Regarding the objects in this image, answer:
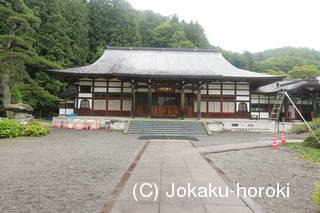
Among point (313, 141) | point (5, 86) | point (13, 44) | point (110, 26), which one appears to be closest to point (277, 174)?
point (313, 141)

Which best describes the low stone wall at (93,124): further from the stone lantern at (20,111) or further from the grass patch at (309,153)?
the grass patch at (309,153)

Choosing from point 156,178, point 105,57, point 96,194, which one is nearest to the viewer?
point 96,194

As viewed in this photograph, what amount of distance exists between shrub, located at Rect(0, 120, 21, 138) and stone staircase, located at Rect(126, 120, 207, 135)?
659cm

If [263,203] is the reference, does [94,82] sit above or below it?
above

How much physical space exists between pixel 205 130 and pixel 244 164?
23.8ft

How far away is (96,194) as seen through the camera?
3135 millimetres

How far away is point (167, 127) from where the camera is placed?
12727 millimetres

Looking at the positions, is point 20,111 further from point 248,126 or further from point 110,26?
point 110,26

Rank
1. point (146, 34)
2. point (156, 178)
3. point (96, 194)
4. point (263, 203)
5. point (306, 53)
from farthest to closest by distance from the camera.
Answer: point (306, 53)
point (146, 34)
point (156, 178)
point (96, 194)
point (263, 203)

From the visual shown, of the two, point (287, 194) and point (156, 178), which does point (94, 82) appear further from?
point (287, 194)

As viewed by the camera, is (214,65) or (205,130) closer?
(205,130)

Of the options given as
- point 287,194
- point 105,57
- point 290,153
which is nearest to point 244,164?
point 287,194

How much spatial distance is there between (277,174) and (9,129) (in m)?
12.7

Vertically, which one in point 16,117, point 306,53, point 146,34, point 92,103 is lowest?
point 16,117
